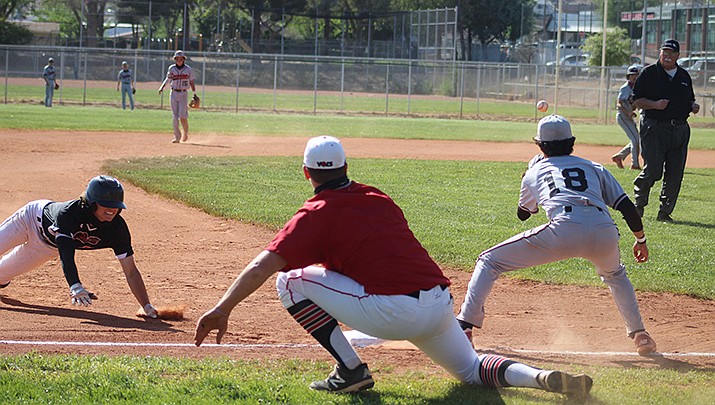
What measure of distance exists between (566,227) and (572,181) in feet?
1.07

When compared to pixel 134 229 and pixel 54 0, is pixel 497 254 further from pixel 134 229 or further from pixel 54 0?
pixel 54 0

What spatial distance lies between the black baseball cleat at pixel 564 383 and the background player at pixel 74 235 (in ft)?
11.3

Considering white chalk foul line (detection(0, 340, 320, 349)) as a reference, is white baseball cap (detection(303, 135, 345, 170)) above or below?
above

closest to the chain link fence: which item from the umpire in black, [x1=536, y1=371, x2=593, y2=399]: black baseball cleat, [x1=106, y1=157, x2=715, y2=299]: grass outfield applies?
[x1=106, y1=157, x2=715, y2=299]: grass outfield

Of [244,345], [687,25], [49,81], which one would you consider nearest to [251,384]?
[244,345]

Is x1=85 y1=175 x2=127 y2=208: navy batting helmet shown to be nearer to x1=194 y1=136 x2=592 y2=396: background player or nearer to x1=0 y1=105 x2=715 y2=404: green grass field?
x1=0 y1=105 x2=715 y2=404: green grass field

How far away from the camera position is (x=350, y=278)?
192 inches

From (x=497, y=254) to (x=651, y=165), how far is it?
6.53m

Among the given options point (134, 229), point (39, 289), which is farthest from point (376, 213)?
point (134, 229)

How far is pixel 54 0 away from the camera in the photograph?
226 ft

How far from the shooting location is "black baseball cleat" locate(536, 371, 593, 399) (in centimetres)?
483

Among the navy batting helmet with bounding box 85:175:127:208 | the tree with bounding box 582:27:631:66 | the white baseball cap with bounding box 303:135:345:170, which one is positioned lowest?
the navy batting helmet with bounding box 85:175:127:208

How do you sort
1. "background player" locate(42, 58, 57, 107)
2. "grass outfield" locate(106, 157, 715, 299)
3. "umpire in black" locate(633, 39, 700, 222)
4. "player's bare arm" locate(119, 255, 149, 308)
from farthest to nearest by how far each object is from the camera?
1. "background player" locate(42, 58, 57, 107)
2. "umpire in black" locate(633, 39, 700, 222)
3. "grass outfield" locate(106, 157, 715, 299)
4. "player's bare arm" locate(119, 255, 149, 308)

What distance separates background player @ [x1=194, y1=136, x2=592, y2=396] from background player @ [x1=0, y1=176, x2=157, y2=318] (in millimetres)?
2200
